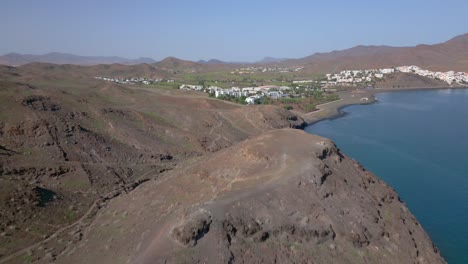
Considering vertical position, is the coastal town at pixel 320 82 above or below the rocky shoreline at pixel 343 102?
above

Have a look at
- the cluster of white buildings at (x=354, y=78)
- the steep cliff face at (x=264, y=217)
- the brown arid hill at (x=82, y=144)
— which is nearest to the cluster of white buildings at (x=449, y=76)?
the cluster of white buildings at (x=354, y=78)

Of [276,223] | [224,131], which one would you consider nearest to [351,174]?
[276,223]

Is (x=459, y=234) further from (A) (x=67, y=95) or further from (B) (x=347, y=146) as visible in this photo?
(A) (x=67, y=95)

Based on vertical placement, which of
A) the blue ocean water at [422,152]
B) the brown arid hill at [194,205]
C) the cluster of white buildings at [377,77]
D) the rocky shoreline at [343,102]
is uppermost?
the brown arid hill at [194,205]

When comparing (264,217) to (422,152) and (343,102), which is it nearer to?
(422,152)

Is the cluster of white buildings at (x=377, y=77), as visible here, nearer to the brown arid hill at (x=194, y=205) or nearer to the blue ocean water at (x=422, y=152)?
the blue ocean water at (x=422, y=152)

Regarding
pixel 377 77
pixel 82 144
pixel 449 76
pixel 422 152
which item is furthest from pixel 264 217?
pixel 449 76

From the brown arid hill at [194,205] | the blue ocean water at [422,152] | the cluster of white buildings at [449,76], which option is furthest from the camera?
the cluster of white buildings at [449,76]
